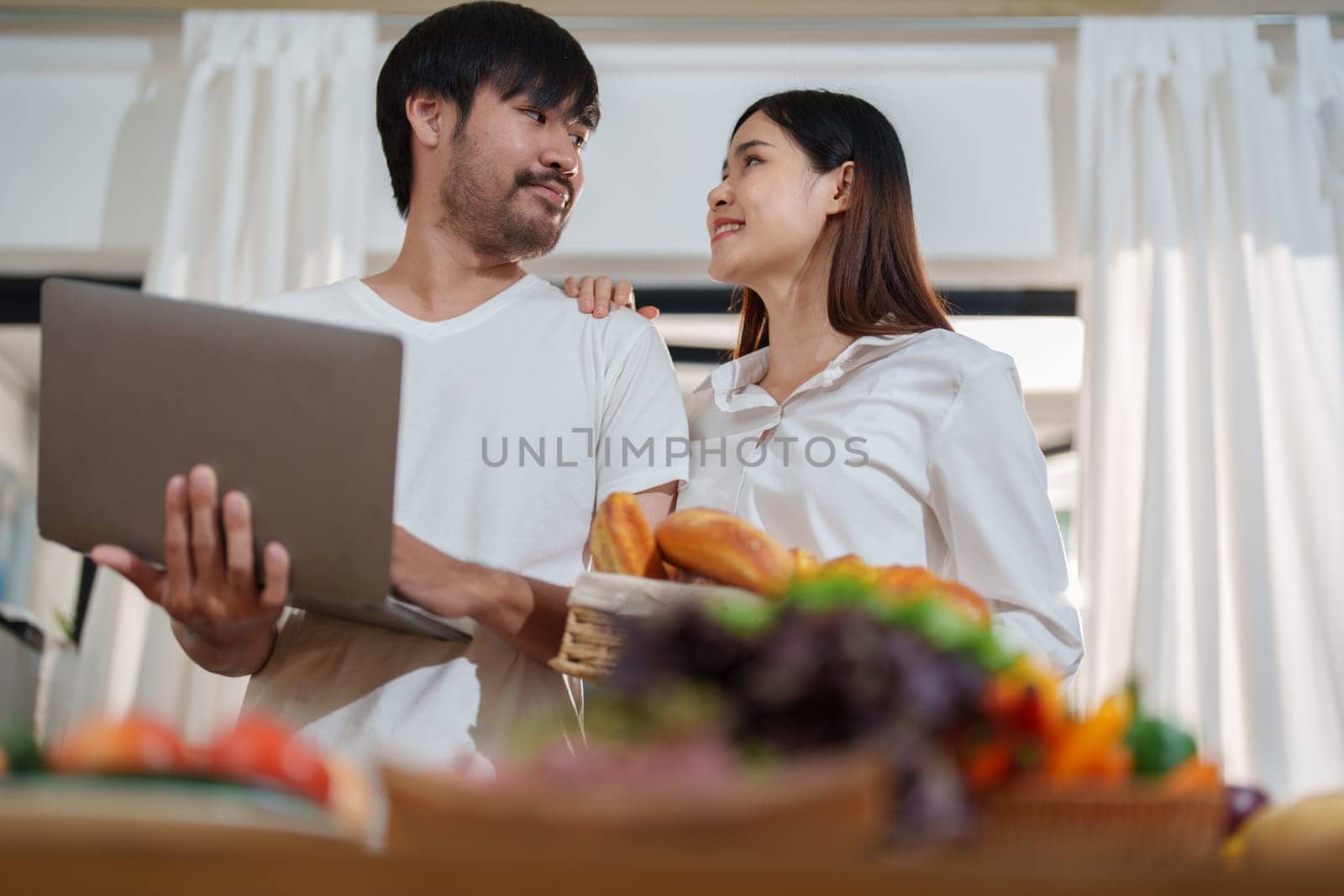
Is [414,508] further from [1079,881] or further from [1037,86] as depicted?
[1037,86]

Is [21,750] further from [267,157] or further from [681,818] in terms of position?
[267,157]

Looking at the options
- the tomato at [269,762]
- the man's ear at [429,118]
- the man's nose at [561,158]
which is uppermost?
the man's ear at [429,118]

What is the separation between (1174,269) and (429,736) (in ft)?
7.37

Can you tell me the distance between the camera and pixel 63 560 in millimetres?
3502

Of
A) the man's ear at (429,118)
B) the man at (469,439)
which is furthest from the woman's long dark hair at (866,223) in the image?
the man's ear at (429,118)

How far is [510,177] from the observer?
6.39ft

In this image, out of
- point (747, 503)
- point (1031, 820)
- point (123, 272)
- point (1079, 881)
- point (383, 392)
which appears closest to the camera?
point (1079, 881)

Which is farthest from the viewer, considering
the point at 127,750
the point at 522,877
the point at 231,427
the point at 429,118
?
the point at 429,118

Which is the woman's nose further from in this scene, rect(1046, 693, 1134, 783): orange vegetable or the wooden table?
the wooden table

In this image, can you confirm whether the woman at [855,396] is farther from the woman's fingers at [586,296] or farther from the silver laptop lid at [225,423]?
the silver laptop lid at [225,423]

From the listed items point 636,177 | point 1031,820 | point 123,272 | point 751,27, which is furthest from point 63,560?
point 1031,820

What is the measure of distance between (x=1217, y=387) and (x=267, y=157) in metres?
2.28

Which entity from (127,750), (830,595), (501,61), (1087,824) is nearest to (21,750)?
(127,750)

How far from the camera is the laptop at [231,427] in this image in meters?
1.22
